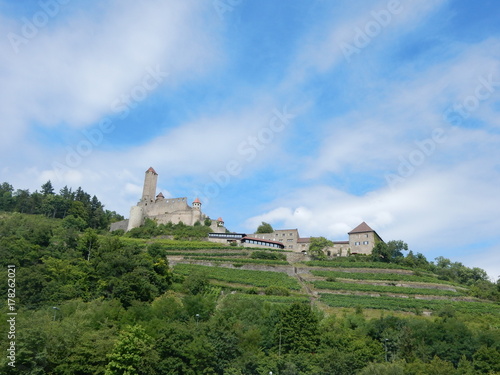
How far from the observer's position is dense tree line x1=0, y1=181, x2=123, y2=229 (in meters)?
90.4

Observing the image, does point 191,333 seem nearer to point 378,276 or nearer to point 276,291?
point 276,291

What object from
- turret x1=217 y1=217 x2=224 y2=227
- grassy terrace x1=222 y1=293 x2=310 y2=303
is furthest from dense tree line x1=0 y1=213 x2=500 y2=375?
turret x1=217 y1=217 x2=224 y2=227

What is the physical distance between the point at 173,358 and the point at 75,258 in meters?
27.3

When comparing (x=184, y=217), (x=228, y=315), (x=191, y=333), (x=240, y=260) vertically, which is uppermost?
(x=184, y=217)

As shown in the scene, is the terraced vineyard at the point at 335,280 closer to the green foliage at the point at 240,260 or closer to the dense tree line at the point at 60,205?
the green foliage at the point at 240,260

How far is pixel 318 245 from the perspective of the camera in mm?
82375

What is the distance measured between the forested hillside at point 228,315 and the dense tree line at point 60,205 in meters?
19.6

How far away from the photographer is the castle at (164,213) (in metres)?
89.8

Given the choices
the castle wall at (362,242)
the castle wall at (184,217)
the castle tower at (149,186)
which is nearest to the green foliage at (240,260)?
the castle wall at (362,242)

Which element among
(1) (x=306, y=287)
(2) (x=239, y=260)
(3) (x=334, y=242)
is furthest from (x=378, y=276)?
(3) (x=334, y=242)

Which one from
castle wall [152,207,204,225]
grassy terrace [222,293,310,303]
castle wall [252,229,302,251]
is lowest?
grassy terrace [222,293,310,303]

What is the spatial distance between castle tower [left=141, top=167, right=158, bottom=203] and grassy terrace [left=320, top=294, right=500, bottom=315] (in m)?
53.1

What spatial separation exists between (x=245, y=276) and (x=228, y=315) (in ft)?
65.2

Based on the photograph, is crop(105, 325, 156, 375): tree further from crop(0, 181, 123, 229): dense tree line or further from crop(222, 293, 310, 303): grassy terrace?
crop(0, 181, 123, 229): dense tree line
